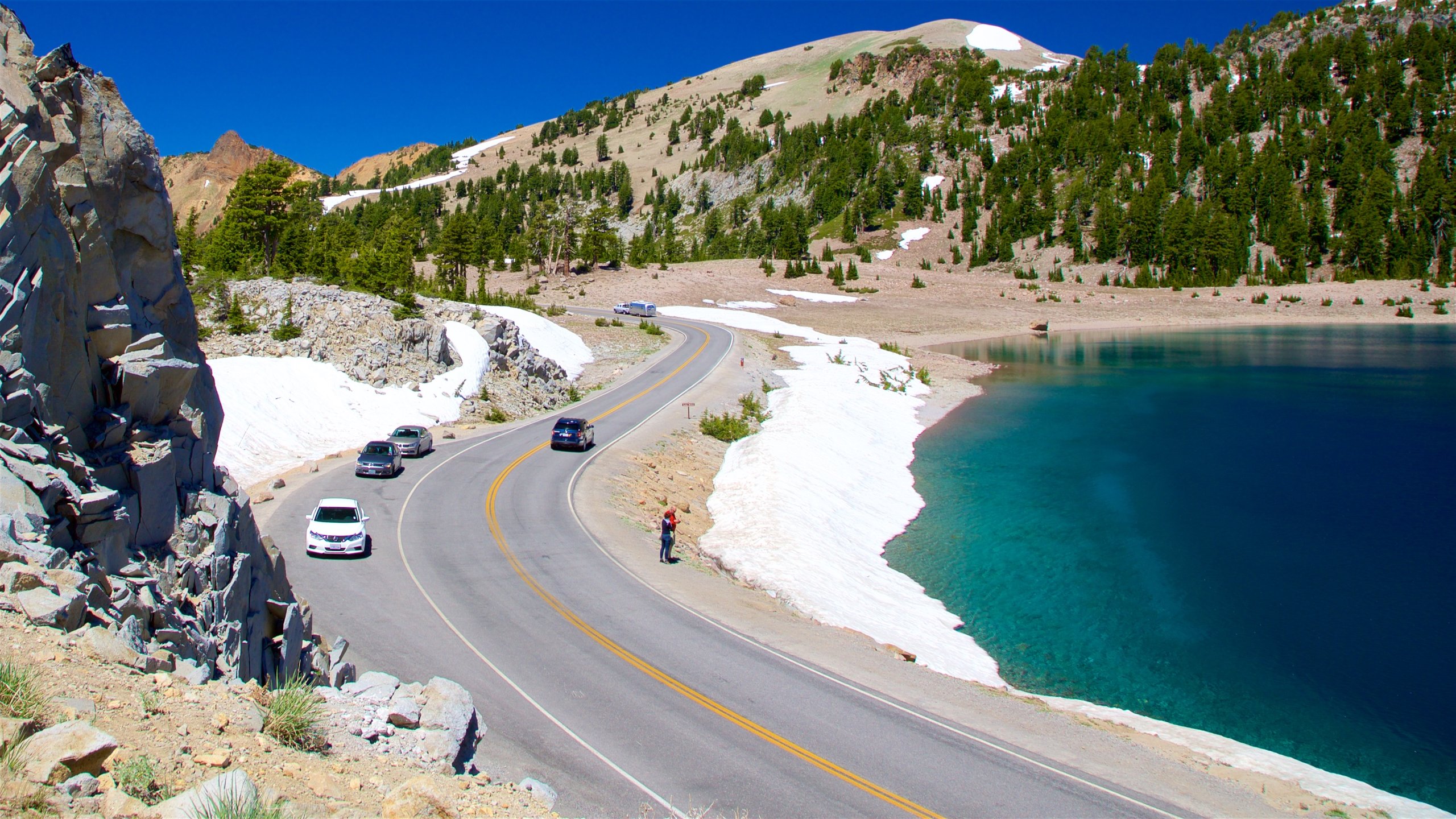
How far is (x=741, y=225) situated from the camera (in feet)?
570

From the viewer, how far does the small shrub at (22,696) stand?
20.7ft

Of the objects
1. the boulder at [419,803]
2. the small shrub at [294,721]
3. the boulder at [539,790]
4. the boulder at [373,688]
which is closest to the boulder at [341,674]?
the boulder at [373,688]

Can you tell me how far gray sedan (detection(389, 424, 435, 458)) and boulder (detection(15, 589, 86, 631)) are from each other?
25.5 metres

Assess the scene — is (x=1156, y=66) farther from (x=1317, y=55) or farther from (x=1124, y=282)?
(x=1124, y=282)

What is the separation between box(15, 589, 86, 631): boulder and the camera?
7.89 meters

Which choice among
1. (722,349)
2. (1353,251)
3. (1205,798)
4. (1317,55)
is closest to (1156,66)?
(1317,55)

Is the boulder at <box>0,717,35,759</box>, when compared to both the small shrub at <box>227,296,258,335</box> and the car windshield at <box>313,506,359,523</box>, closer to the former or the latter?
the car windshield at <box>313,506,359,523</box>

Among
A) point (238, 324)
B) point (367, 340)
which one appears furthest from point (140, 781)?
point (238, 324)

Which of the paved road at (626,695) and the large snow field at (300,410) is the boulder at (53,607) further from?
the large snow field at (300,410)

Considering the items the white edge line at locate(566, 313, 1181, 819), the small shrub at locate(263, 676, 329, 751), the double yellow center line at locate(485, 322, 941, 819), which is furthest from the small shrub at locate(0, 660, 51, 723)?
the white edge line at locate(566, 313, 1181, 819)

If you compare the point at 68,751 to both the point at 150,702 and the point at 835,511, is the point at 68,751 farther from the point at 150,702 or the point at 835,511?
the point at 835,511

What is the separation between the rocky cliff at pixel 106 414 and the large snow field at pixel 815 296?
9408cm

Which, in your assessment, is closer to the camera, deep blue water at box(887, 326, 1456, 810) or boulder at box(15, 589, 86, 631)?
boulder at box(15, 589, 86, 631)

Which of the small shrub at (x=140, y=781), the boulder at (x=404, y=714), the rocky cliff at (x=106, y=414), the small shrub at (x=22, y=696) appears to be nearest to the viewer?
the small shrub at (x=140, y=781)
